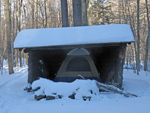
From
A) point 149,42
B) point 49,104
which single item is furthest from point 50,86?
point 149,42

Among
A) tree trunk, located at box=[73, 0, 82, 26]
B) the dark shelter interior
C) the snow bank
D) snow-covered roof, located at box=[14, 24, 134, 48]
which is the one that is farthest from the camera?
tree trunk, located at box=[73, 0, 82, 26]

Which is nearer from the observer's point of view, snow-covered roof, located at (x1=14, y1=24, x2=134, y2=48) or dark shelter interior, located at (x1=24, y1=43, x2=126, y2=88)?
snow-covered roof, located at (x1=14, y1=24, x2=134, y2=48)

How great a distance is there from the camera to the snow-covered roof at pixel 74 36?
20.8 ft

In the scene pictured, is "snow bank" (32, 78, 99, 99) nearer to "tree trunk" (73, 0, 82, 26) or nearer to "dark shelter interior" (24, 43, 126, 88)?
"dark shelter interior" (24, 43, 126, 88)

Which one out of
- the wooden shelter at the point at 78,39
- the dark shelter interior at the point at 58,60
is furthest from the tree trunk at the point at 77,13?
the wooden shelter at the point at 78,39

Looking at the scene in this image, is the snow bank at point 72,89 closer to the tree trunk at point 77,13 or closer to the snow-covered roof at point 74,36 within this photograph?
the snow-covered roof at point 74,36

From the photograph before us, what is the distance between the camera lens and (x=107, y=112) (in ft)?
12.7

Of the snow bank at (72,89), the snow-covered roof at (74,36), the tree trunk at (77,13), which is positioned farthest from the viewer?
the tree trunk at (77,13)

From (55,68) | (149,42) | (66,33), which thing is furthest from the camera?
(149,42)

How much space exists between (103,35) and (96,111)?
140 inches

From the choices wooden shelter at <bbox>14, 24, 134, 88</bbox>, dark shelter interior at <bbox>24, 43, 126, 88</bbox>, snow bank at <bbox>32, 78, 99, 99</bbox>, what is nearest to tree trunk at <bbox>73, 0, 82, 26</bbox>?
dark shelter interior at <bbox>24, 43, 126, 88</bbox>

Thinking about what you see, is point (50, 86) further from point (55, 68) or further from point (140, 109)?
point (55, 68)

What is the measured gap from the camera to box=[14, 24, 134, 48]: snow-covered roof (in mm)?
6348

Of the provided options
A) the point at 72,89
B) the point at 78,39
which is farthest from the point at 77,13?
the point at 72,89
